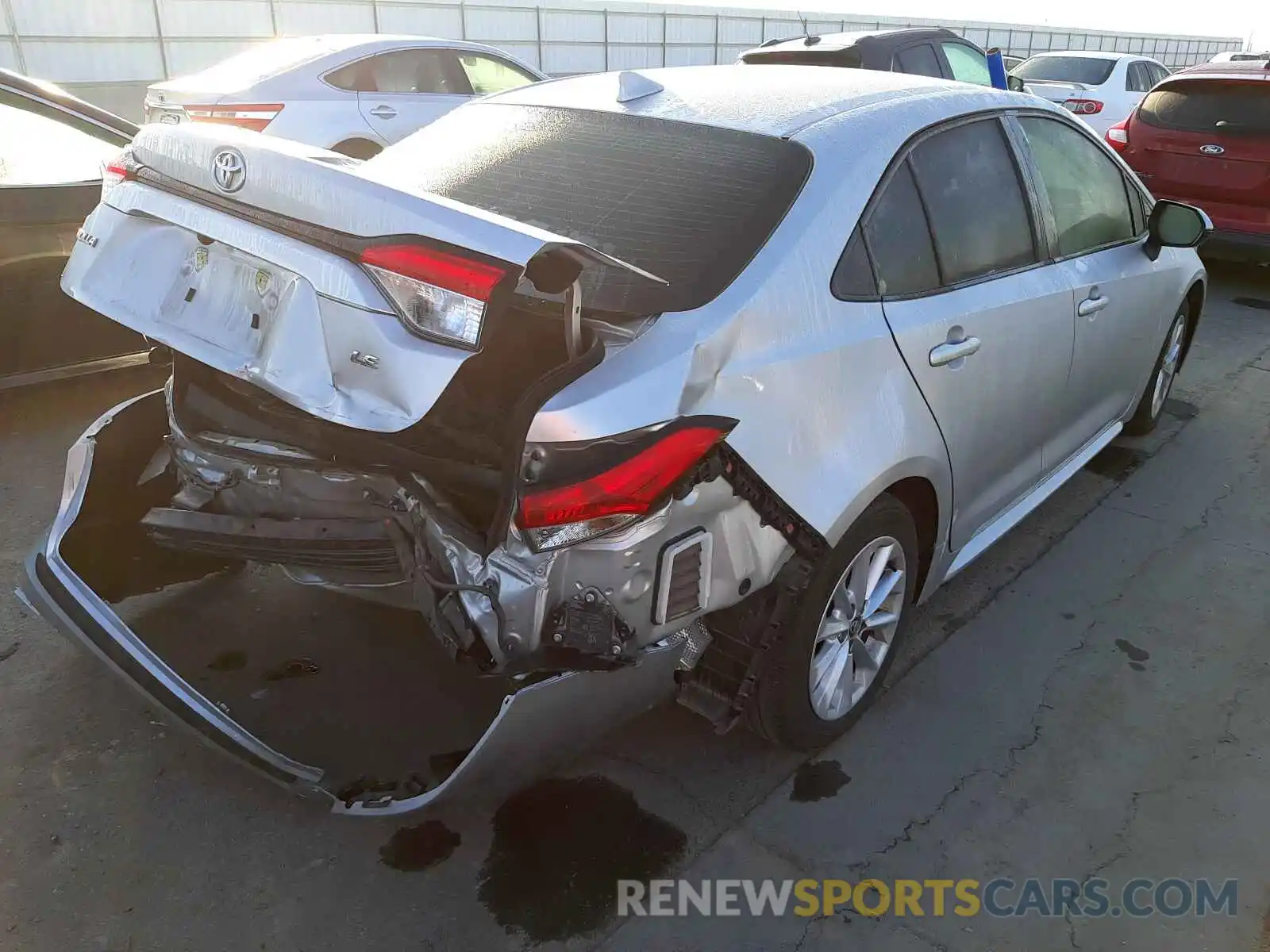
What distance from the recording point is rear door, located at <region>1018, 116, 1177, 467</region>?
327cm

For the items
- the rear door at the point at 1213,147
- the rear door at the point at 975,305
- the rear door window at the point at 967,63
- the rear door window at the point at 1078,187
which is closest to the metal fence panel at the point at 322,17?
the rear door window at the point at 967,63

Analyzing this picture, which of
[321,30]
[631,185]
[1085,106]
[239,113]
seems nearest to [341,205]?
[631,185]

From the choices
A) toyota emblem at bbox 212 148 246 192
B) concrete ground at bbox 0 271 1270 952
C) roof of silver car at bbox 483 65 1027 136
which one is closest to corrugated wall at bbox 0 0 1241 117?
roof of silver car at bbox 483 65 1027 136

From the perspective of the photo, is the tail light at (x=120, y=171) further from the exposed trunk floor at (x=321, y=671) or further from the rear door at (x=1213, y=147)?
the rear door at (x=1213, y=147)

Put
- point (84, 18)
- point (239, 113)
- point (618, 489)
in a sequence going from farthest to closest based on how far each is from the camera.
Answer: point (84, 18), point (239, 113), point (618, 489)

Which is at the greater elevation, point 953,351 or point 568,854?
point 953,351

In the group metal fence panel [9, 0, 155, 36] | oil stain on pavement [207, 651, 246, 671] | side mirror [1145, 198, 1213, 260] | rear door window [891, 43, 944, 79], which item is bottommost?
oil stain on pavement [207, 651, 246, 671]

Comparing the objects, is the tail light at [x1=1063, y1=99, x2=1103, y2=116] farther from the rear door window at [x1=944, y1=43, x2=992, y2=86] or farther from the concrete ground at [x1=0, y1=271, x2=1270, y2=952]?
the concrete ground at [x1=0, y1=271, x2=1270, y2=952]

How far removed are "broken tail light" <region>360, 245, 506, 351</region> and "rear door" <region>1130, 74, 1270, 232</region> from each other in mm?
6986

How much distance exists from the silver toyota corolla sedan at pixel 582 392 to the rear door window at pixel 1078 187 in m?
0.12

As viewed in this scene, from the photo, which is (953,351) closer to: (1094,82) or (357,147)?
(357,147)

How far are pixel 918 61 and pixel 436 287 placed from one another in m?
7.51

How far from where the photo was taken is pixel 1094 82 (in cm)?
1262

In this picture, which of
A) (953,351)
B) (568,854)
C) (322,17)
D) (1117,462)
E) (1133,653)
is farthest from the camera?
(322,17)
